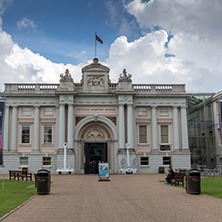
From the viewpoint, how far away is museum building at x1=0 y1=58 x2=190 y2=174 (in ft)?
128

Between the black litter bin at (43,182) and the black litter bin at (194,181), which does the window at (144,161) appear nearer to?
the black litter bin at (194,181)

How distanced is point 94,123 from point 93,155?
403cm

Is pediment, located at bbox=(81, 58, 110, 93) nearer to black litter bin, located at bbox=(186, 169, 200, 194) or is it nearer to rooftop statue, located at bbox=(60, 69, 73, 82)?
rooftop statue, located at bbox=(60, 69, 73, 82)

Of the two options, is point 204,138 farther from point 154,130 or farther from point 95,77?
point 95,77

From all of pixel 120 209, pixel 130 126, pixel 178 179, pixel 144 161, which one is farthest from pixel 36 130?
pixel 120 209

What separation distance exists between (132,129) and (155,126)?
3112 millimetres

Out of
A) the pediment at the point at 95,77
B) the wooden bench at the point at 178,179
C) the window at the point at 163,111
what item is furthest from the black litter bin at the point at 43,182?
the window at the point at 163,111

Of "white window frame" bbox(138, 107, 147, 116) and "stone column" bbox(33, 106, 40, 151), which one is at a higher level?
"white window frame" bbox(138, 107, 147, 116)

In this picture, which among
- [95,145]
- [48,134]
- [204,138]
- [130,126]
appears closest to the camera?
[130,126]

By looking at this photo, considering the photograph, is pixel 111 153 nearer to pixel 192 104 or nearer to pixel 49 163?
pixel 49 163

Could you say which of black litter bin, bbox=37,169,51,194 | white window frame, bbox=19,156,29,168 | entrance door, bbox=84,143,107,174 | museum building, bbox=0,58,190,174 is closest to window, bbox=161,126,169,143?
museum building, bbox=0,58,190,174

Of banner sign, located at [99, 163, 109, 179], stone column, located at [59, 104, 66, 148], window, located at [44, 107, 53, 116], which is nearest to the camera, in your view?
banner sign, located at [99, 163, 109, 179]

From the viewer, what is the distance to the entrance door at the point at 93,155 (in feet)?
128

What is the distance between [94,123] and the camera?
4028 centimetres
